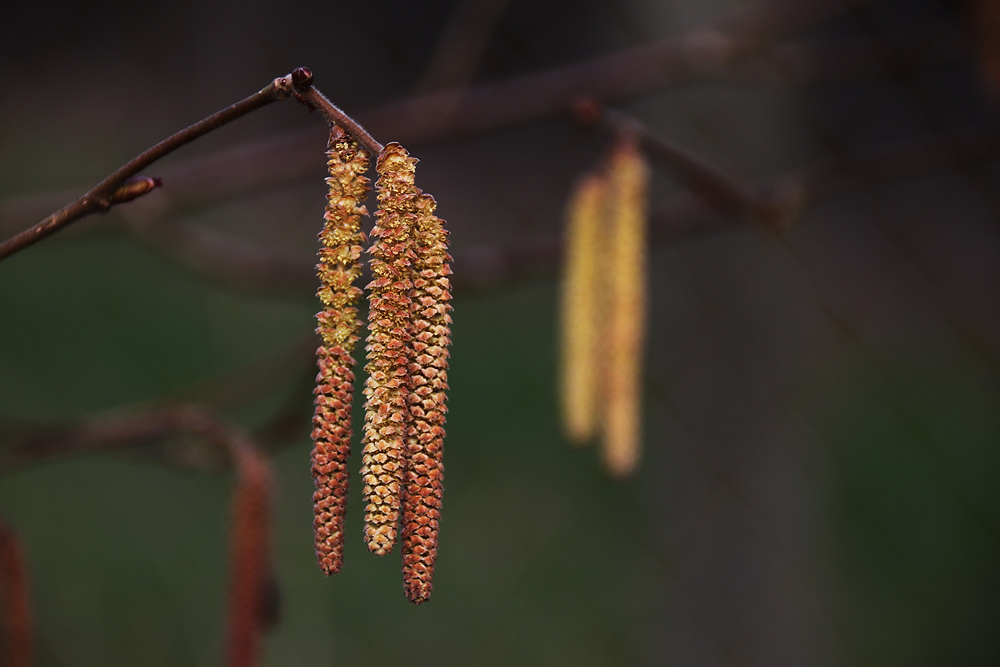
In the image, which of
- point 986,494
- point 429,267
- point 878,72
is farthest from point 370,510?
point 986,494

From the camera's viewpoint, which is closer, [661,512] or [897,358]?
[661,512]

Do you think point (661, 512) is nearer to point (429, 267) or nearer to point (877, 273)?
point (877, 273)

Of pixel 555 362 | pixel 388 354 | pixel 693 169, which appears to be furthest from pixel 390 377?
pixel 555 362

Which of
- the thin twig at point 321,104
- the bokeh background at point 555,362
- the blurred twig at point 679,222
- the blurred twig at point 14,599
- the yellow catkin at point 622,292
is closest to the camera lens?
the thin twig at point 321,104

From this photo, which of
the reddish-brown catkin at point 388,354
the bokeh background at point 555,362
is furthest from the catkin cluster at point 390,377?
the bokeh background at point 555,362

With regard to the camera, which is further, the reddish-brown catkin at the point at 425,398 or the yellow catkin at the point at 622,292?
the yellow catkin at the point at 622,292

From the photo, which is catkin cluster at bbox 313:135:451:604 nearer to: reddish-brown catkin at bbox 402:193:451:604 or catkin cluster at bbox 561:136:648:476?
reddish-brown catkin at bbox 402:193:451:604

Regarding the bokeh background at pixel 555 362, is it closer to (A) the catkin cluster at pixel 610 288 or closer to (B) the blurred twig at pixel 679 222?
(B) the blurred twig at pixel 679 222
